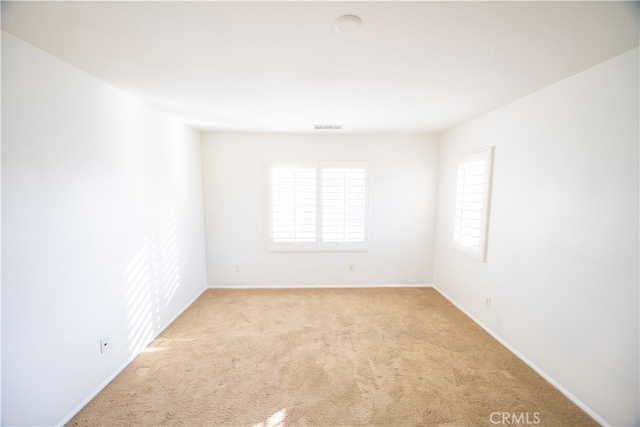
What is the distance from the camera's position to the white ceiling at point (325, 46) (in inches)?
45.1

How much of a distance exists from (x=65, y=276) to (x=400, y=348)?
2.77 m

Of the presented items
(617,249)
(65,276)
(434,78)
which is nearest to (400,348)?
(617,249)

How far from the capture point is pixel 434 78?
1.85 metres

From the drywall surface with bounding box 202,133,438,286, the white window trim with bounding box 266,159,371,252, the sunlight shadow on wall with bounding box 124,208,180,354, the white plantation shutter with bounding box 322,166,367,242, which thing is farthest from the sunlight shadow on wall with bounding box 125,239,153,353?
the white plantation shutter with bounding box 322,166,367,242

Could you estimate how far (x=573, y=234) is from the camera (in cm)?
185

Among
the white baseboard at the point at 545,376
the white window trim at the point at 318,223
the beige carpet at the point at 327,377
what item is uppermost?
the white window trim at the point at 318,223

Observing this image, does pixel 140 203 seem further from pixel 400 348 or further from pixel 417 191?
pixel 417 191

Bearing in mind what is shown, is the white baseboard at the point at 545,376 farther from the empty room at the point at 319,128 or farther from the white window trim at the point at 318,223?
the white window trim at the point at 318,223

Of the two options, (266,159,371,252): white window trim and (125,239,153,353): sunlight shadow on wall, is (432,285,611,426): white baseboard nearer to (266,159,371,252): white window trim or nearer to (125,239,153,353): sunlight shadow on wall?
(266,159,371,252): white window trim

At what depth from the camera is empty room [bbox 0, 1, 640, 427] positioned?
4.35 ft

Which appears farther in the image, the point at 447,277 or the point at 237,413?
the point at 447,277

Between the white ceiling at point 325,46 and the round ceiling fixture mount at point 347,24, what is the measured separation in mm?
29

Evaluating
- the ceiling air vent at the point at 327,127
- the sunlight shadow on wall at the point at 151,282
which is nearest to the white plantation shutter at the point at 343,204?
the ceiling air vent at the point at 327,127

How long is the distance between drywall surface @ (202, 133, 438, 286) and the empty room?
0.51m
